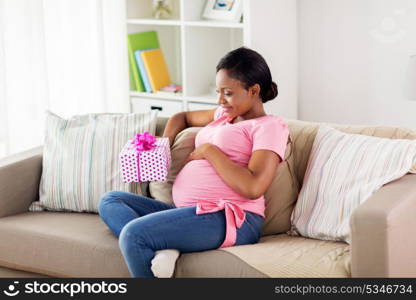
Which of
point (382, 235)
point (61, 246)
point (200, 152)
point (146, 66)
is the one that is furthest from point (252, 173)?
point (146, 66)

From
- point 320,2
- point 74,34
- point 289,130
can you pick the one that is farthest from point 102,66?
point 289,130

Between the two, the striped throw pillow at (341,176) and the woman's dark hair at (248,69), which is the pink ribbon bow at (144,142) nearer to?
the woman's dark hair at (248,69)

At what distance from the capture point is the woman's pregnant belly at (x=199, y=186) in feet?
8.77

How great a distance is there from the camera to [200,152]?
9.09ft

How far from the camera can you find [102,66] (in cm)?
443

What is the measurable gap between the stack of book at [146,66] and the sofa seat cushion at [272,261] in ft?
6.36

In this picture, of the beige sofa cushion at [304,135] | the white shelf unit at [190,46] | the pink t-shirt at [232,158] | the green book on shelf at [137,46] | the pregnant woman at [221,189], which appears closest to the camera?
the pregnant woman at [221,189]

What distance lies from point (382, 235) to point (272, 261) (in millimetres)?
365

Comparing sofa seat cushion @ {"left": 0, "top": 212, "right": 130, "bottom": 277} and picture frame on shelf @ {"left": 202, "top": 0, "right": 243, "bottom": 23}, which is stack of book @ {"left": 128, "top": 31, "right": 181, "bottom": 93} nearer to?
picture frame on shelf @ {"left": 202, "top": 0, "right": 243, "bottom": 23}

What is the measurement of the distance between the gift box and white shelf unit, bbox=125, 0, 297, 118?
119 cm

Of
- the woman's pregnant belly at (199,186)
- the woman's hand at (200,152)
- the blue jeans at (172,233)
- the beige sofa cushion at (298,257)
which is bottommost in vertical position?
the beige sofa cushion at (298,257)

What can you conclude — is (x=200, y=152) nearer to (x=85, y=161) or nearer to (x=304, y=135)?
(x=304, y=135)

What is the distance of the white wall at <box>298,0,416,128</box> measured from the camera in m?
3.88

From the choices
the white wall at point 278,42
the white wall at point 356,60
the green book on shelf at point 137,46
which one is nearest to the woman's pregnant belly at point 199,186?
the white wall at point 278,42
